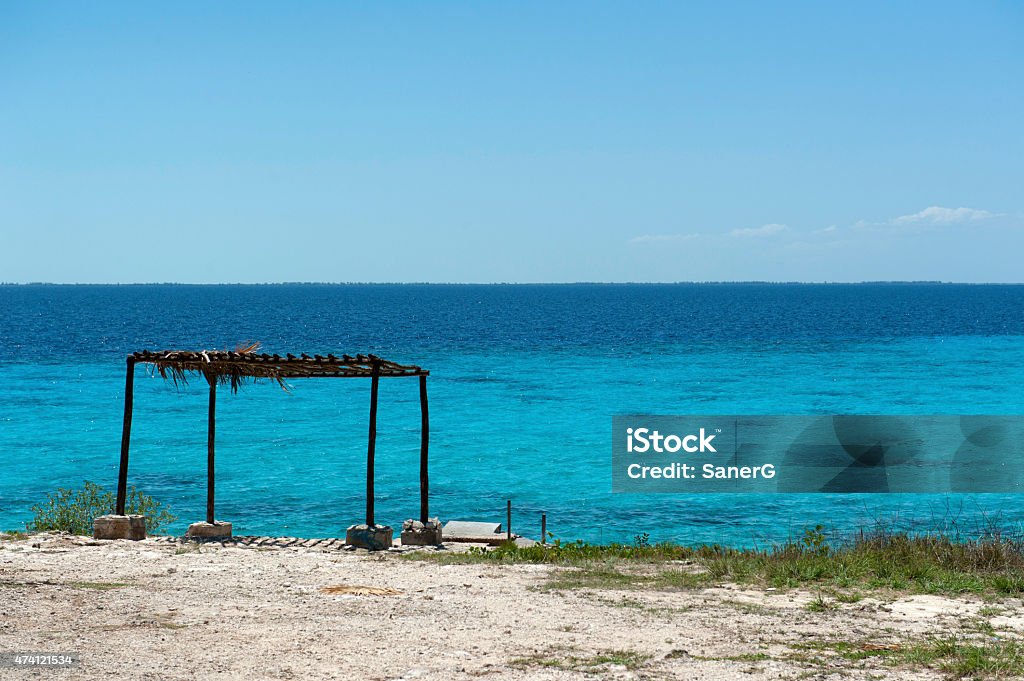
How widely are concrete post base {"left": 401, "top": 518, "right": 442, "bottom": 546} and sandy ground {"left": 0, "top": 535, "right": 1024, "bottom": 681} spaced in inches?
122

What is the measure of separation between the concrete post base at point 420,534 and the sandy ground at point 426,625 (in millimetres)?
3104

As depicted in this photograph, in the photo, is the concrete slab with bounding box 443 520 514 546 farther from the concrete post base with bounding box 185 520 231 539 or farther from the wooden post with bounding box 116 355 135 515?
the wooden post with bounding box 116 355 135 515

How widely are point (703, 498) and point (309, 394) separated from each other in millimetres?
26888

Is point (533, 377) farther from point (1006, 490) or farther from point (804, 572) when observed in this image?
point (804, 572)

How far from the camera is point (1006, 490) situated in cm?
2808

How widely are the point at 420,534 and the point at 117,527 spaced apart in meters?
4.99

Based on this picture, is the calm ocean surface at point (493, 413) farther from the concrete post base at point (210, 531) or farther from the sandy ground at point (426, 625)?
the sandy ground at point (426, 625)

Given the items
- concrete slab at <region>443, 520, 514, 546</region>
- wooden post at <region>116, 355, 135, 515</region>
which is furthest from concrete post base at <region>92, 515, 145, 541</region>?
concrete slab at <region>443, 520, 514, 546</region>

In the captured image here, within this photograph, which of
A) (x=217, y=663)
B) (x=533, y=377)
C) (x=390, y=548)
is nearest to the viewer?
(x=217, y=663)

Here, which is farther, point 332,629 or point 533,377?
point 533,377

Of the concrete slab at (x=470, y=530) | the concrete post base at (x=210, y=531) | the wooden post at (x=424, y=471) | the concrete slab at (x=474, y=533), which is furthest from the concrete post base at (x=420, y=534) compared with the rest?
the concrete post base at (x=210, y=531)

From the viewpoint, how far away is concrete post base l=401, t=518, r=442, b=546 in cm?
1708

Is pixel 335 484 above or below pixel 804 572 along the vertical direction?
below

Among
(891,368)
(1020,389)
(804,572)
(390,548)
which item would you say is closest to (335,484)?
(390,548)
